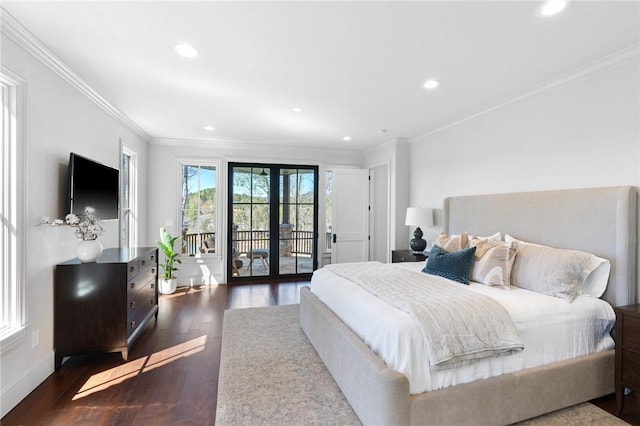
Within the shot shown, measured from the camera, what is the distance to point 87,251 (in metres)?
2.72

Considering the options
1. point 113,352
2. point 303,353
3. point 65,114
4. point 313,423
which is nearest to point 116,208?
point 65,114

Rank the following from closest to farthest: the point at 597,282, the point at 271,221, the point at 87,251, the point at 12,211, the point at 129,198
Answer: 1. the point at 12,211
2. the point at 597,282
3. the point at 87,251
4. the point at 129,198
5. the point at 271,221

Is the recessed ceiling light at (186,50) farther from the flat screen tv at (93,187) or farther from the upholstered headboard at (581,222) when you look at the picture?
the upholstered headboard at (581,222)

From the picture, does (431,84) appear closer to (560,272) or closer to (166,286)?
(560,272)

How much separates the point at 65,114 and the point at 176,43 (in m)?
1.41

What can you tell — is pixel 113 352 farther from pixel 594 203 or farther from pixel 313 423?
pixel 594 203

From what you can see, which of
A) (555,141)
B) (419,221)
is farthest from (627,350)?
(419,221)

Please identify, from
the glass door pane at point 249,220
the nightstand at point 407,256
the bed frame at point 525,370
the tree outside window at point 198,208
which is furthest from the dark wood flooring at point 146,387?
the nightstand at point 407,256

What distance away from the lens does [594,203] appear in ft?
8.27

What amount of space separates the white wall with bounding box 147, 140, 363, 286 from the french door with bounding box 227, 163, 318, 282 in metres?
0.12

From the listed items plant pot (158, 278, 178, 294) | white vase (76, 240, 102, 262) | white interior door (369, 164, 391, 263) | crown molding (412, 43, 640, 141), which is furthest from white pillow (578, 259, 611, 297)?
plant pot (158, 278, 178, 294)

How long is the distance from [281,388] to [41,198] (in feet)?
7.87

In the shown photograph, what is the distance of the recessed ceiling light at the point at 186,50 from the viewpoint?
229cm

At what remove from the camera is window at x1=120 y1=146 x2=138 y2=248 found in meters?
4.43
